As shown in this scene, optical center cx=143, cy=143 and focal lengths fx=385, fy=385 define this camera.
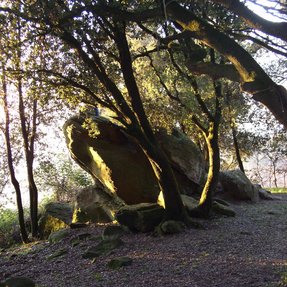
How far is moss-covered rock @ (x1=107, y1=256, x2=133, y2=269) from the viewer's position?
25.9ft

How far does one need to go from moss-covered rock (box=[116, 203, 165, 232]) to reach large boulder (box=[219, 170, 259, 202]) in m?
5.62

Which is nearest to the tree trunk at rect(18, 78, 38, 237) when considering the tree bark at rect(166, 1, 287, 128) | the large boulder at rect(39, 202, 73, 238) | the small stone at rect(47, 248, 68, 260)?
the large boulder at rect(39, 202, 73, 238)

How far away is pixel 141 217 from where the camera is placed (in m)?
10.6

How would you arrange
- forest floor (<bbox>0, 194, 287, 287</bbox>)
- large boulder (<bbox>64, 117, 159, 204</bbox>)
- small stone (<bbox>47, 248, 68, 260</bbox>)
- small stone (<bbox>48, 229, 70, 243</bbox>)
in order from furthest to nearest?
large boulder (<bbox>64, 117, 159, 204</bbox>) → small stone (<bbox>48, 229, 70, 243</bbox>) → small stone (<bbox>47, 248, 68, 260</bbox>) → forest floor (<bbox>0, 194, 287, 287</bbox>)

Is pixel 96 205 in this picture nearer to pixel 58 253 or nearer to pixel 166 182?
pixel 58 253

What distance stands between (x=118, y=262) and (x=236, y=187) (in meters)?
8.73

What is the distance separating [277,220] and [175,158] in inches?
165

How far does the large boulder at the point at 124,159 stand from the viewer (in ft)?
44.5

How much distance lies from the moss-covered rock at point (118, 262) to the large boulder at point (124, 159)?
5.47 m

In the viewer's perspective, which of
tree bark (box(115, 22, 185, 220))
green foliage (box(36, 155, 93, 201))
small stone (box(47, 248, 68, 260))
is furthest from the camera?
green foliage (box(36, 155, 93, 201))

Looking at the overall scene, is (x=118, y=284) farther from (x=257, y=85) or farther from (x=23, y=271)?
(x=257, y=85)

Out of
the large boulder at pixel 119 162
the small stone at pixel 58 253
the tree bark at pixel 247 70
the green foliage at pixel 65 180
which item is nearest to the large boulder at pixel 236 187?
the large boulder at pixel 119 162

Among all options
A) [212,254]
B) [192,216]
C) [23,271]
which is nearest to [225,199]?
[192,216]

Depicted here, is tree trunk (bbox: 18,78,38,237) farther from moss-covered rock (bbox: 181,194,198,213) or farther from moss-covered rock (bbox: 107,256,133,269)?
moss-covered rock (bbox: 107,256,133,269)
